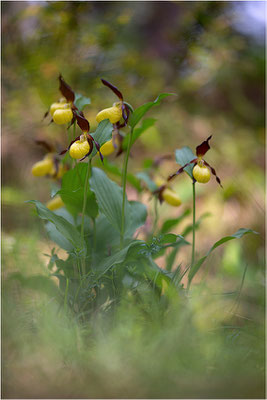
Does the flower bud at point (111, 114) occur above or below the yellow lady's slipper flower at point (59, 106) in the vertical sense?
above

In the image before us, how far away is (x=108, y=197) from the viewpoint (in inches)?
32.7

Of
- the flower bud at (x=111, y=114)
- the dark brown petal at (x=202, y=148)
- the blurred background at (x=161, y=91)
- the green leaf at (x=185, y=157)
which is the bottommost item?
the blurred background at (x=161, y=91)

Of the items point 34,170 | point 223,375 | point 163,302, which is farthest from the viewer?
point 34,170

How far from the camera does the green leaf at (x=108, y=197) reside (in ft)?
2.58

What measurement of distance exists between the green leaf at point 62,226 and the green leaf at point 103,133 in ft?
0.57

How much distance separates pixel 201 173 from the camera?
72cm

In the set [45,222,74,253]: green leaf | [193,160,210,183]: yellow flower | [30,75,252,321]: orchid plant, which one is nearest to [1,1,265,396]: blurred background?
[45,222,74,253]: green leaf

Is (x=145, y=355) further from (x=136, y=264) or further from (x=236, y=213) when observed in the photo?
(x=236, y=213)

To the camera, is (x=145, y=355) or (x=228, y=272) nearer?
(x=145, y=355)

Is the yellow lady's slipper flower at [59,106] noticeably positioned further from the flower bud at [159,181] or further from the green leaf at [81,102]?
the flower bud at [159,181]

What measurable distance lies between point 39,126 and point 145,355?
1989mm

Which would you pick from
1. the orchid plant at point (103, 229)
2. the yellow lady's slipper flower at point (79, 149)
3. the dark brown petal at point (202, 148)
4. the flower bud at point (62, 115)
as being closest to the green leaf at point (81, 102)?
the orchid plant at point (103, 229)

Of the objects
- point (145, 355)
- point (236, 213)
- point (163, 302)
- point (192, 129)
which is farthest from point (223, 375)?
point (192, 129)

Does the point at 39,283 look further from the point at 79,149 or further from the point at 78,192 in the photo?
the point at 79,149
